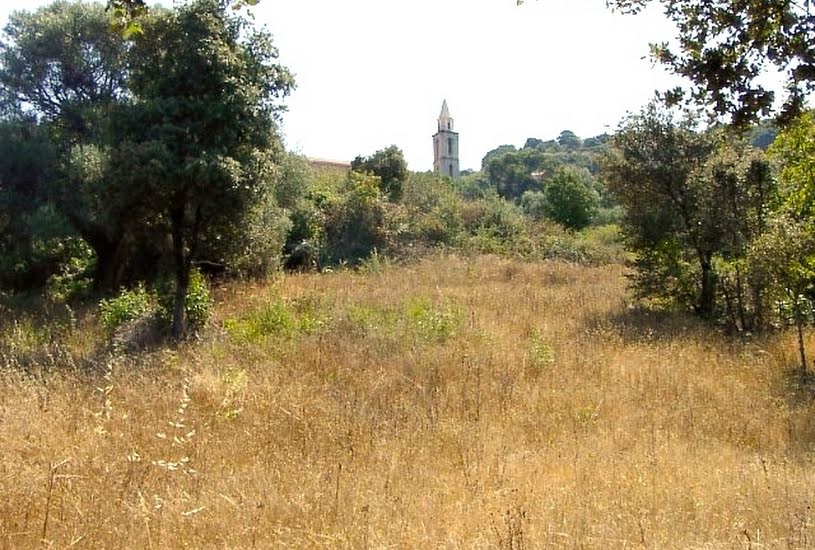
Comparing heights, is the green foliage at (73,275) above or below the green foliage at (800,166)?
below

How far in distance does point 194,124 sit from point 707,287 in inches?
371

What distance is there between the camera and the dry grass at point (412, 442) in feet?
10.5

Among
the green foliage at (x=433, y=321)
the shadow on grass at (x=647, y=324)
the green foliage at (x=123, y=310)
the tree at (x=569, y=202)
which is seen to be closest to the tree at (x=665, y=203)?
the shadow on grass at (x=647, y=324)

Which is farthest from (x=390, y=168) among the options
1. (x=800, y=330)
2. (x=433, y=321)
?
(x=800, y=330)

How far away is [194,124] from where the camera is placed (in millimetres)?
9023

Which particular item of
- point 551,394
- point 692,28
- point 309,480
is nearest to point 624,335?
point 551,394

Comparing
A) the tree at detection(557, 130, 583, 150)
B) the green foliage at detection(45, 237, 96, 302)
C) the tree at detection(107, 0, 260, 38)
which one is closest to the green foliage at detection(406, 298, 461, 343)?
the tree at detection(107, 0, 260, 38)

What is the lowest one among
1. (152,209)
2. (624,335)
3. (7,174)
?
(624,335)

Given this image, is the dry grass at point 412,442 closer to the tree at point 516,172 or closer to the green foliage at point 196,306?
the green foliage at point 196,306

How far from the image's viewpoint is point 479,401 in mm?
5730

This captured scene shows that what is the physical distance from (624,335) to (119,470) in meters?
7.28

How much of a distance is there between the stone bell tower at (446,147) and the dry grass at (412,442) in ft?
243

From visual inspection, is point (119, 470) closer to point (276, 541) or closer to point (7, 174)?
point (276, 541)

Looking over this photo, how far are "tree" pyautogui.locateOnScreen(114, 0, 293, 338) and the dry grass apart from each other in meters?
2.18
